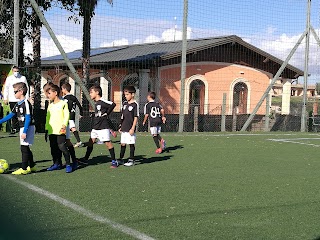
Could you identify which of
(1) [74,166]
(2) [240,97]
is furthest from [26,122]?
(2) [240,97]

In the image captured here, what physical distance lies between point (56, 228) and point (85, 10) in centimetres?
1518

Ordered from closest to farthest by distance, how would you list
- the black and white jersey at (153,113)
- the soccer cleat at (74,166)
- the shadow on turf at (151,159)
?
the soccer cleat at (74,166) < the shadow on turf at (151,159) < the black and white jersey at (153,113)

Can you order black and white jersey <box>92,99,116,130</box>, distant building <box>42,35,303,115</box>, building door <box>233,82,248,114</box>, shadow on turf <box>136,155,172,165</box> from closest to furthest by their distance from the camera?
black and white jersey <box>92,99,116,130</box> → shadow on turf <box>136,155,172,165</box> → distant building <box>42,35,303,115</box> → building door <box>233,82,248,114</box>

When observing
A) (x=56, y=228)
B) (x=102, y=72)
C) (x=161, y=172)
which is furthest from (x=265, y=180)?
(x=102, y=72)

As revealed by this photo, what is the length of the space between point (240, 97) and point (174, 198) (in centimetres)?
2295

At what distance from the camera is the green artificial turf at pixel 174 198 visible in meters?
4.96

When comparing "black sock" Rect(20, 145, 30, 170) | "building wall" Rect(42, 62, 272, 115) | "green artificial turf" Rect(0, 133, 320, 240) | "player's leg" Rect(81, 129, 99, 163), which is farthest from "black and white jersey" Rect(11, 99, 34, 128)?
"building wall" Rect(42, 62, 272, 115)

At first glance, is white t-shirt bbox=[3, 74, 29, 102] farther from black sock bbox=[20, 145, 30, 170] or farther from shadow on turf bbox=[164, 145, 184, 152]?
black sock bbox=[20, 145, 30, 170]

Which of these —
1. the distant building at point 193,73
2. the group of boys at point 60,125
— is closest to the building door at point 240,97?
the distant building at point 193,73

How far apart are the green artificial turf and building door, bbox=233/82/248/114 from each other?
1743 centimetres

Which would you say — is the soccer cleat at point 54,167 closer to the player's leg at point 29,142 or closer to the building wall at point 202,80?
the player's leg at point 29,142

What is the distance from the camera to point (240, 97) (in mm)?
28875

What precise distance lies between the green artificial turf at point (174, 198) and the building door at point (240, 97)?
57.2 feet

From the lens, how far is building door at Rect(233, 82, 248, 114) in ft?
93.7
